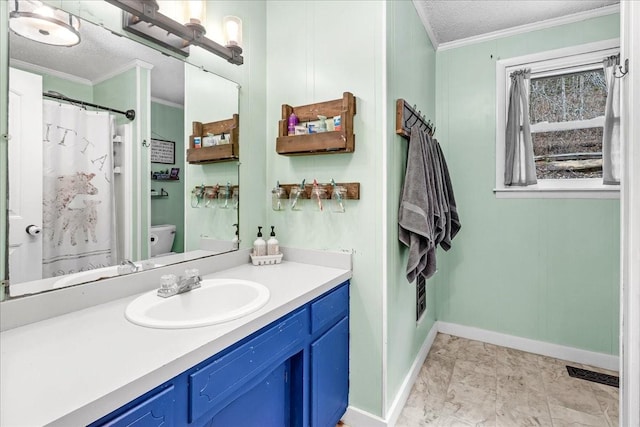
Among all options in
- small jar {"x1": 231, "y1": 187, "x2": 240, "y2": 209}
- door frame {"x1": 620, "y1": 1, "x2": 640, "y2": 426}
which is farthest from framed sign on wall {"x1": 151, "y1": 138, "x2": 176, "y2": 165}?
door frame {"x1": 620, "y1": 1, "x2": 640, "y2": 426}

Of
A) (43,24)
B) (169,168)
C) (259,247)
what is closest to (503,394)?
(259,247)

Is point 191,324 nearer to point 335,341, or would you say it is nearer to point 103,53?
point 335,341

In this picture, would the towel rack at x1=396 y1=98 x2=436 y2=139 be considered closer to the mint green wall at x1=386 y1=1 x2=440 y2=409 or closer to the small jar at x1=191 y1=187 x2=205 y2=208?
the mint green wall at x1=386 y1=1 x2=440 y2=409

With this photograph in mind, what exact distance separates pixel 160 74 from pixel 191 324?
1097 mm

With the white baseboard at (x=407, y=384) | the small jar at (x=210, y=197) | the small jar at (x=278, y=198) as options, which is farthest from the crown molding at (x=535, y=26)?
the white baseboard at (x=407, y=384)

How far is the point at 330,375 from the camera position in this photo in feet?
4.83

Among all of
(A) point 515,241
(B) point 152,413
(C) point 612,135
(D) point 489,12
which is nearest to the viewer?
(B) point 152,413

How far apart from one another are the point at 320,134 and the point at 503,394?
1.97 metres

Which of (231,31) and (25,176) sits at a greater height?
(231,31)

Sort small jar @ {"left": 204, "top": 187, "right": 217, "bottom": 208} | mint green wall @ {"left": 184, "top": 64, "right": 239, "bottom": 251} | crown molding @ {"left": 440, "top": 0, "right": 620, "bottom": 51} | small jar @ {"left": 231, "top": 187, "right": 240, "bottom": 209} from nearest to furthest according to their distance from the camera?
mint green wall @ {"left": 184, "top": 64, "right": 239, "bottom": 251} → small jar @ {"left": 204, "top": 187, "right": 217, "bottom": 208} → small jar @ {"left": 231, "top": 187, "right": 240, "bottom": 209} → crown molding @ {"left": 440, "top": 0, "right": 620, "bottom": 51}

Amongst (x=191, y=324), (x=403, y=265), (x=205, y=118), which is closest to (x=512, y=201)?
(x=403, y=265)

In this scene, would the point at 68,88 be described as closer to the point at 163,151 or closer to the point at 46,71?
the point at 46,71

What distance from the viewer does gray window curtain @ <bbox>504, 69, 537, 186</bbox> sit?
7.80ft

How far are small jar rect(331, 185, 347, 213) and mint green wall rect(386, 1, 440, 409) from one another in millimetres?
235
